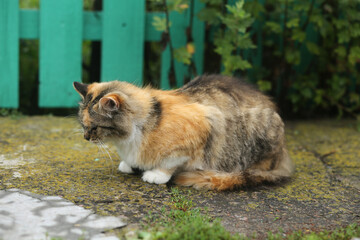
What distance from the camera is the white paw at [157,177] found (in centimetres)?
333

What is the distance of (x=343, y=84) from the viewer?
5.37 m

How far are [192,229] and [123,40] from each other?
10.5ft

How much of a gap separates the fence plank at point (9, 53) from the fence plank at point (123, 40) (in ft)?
3.19

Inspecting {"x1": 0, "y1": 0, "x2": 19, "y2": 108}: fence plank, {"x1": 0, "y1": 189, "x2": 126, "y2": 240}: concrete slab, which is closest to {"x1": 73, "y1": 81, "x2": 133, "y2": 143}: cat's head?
{"x1": 0, "y1": 189, "x2": 126, "y2": 240}: concrete slab

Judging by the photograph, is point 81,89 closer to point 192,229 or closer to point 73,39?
point 192,229

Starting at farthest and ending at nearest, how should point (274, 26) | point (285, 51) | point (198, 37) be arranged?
point (198, 37) → point (285, 51) → point (274, 26)

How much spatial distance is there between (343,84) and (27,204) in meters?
4.01

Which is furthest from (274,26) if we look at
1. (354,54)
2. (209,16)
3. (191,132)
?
(191,132)

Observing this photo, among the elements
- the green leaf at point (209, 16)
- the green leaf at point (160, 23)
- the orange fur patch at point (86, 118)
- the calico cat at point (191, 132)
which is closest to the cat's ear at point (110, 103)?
the calico cat at point (191, 132)

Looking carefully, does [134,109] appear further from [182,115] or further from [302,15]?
[302,15]

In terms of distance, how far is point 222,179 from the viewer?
3291 mm

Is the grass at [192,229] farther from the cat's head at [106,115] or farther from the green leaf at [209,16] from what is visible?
the green leaf at [209,16]

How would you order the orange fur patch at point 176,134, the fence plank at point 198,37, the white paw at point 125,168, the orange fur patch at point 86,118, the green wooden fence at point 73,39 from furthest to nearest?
the fence plank at point 198,37
the green wooden fence at point 73,39
the white paw at point 125,168
the orange fur patch at point 176,134
the orange fur patch at point 86,118

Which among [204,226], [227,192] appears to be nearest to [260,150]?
[227,192]
